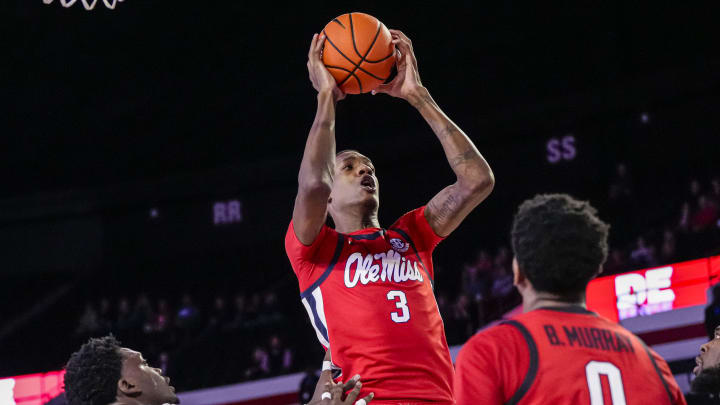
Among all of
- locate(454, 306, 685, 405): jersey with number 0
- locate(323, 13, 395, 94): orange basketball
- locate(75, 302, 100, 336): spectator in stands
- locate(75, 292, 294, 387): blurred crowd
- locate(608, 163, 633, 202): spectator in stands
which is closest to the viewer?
locate(454, 306, 685, 405): jersey with number 0

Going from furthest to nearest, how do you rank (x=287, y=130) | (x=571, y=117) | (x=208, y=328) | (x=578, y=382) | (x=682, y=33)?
1. (x=287, y=130)
2. (x=571, y=117)
3. (x=682, y=33)
4. (x=208, y=328)
5. (x=578, y=382)

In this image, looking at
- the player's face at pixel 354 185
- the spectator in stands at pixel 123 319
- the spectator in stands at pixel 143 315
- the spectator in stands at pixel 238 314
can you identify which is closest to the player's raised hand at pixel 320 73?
the player's face at pixel 354 185

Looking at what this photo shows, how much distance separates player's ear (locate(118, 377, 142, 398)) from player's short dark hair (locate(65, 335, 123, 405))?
0.02 metres

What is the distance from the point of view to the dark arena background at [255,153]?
1562 centimetres

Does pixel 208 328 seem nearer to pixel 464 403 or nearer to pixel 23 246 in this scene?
pixel 23 246

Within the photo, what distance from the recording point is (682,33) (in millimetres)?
18031

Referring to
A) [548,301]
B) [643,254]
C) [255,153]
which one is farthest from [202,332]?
[548,301]

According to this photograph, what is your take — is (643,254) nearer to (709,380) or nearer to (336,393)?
(709,380)

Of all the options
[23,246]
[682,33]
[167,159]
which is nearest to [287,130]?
[167,159]

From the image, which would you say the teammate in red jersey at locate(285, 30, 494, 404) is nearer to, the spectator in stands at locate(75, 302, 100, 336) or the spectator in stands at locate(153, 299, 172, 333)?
the spectator in stands at locate(153, 299, 172, 333)

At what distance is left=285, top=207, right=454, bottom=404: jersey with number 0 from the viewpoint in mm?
3416

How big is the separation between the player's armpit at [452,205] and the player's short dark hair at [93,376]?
1609 millimetres

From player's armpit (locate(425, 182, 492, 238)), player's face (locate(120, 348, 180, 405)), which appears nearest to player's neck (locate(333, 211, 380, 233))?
player's armpit (locate(425, 182, 492, 238))

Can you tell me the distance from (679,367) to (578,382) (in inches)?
355
